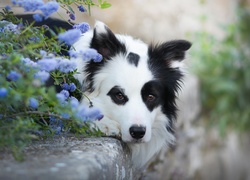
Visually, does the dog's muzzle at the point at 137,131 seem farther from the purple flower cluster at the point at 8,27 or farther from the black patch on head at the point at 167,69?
the purple flower cluster at the point at 8,27

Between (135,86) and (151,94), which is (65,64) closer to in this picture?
(135,86)

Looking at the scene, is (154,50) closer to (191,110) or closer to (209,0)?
(191,110)

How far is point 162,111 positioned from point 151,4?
3.28 metres

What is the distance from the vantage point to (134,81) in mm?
3344

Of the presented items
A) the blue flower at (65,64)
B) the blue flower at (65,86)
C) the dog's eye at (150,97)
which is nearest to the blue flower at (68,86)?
the blue flower at (65,86)

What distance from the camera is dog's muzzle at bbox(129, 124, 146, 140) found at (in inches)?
125

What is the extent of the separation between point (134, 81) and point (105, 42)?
1.01 feet

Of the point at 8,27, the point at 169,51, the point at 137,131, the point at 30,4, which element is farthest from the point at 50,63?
the point at 169,51

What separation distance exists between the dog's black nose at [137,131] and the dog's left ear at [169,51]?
55 centimetres

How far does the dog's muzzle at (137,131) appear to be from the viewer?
3186 mm

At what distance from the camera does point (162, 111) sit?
11.8 feet

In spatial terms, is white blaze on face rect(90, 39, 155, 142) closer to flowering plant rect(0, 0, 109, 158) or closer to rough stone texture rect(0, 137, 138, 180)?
rough stone texture rect(0, 137, 138, 180)

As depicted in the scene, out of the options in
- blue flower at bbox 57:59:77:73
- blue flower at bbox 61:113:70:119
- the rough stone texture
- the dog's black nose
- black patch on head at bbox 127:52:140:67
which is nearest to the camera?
the rough stone texture

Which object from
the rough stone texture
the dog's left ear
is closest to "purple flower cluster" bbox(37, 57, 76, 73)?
the rough stone texture
